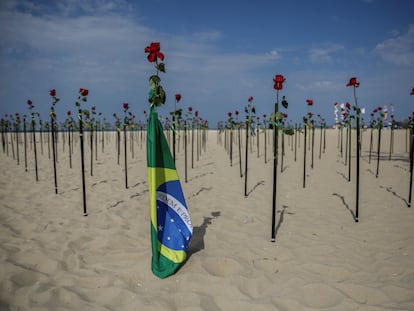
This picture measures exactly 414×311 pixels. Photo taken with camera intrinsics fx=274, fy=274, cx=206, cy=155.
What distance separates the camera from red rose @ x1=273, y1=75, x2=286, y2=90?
14.5 feet

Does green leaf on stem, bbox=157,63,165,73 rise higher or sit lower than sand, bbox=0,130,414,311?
higher

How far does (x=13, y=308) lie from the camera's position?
9.45 ft

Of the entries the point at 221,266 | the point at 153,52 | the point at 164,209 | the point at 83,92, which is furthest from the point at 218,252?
the point at 83,92

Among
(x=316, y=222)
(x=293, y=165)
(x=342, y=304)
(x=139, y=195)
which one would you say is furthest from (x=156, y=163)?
(x=293, y=165)

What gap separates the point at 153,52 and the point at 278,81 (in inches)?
81.2

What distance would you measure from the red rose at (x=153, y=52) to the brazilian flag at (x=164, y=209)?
656mm

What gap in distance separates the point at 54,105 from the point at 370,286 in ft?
24.7

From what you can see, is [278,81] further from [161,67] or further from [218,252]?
[218,252]

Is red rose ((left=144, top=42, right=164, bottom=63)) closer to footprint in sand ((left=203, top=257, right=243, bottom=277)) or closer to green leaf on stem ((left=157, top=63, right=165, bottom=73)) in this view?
green leaf on stem ((left=157, top=63, right=165, bottom=73))

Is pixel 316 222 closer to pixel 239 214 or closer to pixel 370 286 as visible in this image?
pixel 239 214

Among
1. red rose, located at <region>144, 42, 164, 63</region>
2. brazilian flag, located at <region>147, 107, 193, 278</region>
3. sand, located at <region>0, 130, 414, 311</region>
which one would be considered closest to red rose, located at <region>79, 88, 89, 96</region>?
sand, located at <region>0, 130, 414, 311</region>

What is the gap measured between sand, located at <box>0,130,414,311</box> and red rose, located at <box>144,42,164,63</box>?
2810mm

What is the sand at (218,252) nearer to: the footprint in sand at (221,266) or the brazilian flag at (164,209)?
the footprint in sand at (221,266)

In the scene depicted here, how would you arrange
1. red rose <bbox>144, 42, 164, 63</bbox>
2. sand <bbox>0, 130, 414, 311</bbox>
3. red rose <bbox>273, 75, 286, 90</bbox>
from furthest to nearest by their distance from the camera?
red rose <bbox>273, 75, 286, 90</bbox> < red rose <bbox>144, 42, 164, 63</bbox> < sand <bbox>0, 130, 414, 311</bbox>
